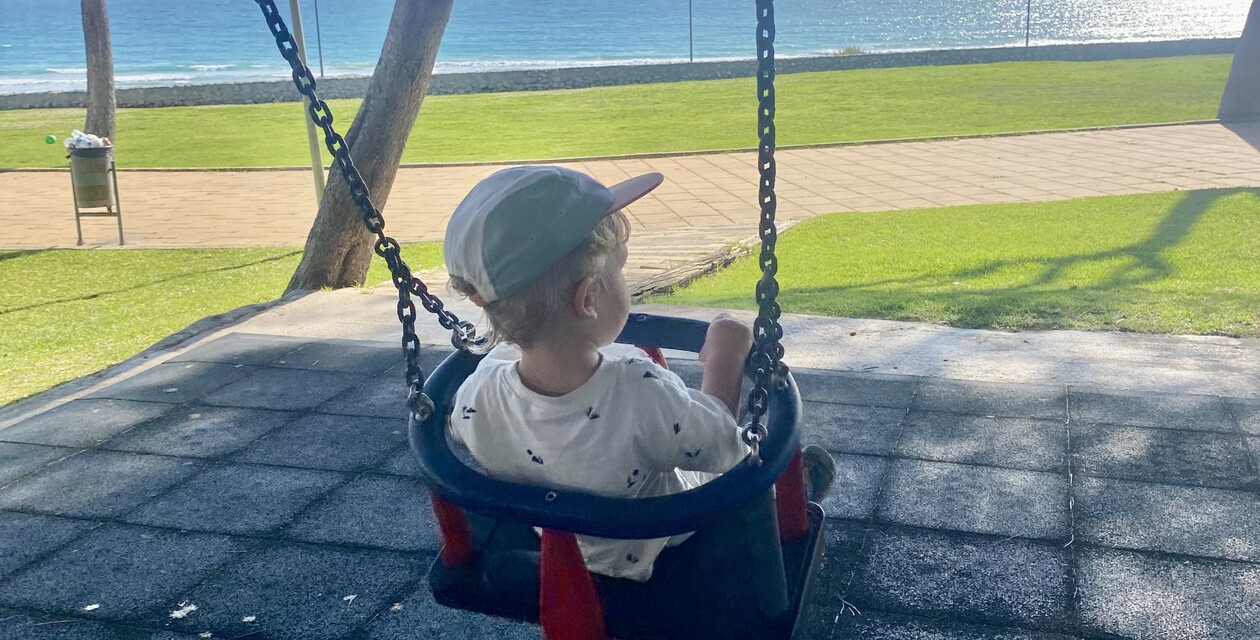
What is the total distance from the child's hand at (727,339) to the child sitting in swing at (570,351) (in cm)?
14

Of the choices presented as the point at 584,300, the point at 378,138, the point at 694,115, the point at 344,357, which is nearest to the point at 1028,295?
the point at 344,357

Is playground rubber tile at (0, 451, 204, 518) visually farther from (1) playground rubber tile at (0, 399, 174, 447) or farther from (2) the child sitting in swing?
(2) the child sitting in swing

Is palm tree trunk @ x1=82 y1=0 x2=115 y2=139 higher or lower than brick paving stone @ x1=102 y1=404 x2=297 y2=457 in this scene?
higher

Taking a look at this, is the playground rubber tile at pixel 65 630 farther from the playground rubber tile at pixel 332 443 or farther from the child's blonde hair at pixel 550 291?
the child's blonde hair at pixel 550 291

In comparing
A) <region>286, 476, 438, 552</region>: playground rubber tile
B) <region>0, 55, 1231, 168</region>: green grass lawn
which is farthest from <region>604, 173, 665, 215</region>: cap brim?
<region>0, 55, 1231, 168</region>: green grass lawn

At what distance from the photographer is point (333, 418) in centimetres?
359

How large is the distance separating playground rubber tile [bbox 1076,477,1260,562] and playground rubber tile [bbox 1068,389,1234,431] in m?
0.49

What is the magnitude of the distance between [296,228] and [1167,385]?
26.8ft

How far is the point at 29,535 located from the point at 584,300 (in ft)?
6.63

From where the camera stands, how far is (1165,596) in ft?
7.42

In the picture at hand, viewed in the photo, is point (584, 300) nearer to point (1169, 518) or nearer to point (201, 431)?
point (1169, 518)

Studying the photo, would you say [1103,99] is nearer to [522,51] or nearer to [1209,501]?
[1209,501]

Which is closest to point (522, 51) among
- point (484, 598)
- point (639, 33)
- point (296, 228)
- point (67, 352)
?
point (639, 33)

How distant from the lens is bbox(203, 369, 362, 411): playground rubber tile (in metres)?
3.78
